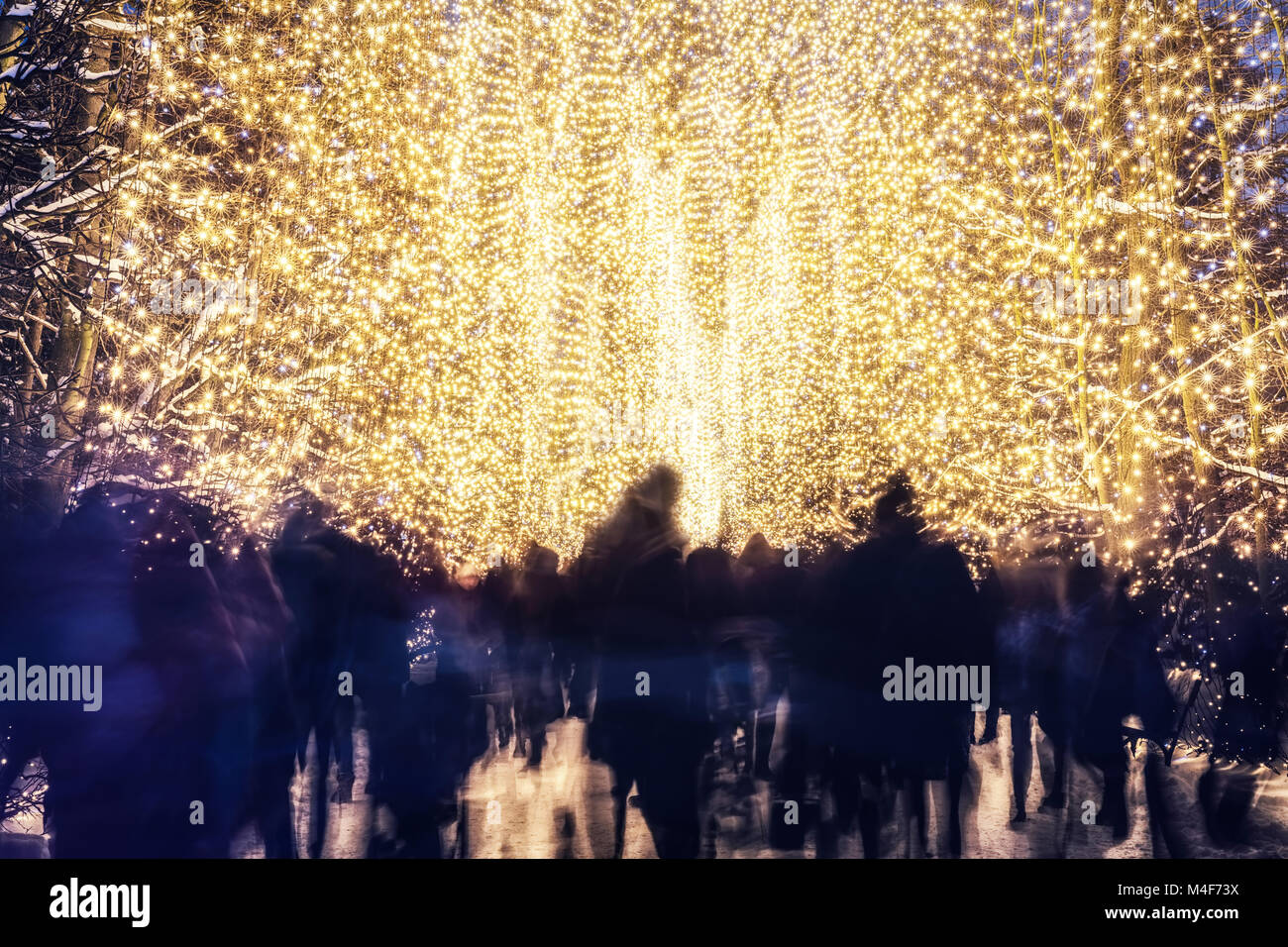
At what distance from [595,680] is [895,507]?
1120mm

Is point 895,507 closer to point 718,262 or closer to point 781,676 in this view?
point 781,676

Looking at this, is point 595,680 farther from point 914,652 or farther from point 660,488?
point 914,652

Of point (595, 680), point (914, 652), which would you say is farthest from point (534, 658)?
point (914, 652)

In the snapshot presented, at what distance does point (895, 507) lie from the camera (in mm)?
2584

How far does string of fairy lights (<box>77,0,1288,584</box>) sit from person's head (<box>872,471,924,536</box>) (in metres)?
0.07

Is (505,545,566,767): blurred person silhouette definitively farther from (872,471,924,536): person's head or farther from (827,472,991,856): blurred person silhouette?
(872,471,924,536): person's head

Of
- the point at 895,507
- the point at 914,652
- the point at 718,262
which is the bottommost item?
the point at 914,652

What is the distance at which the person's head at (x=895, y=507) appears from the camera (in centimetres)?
258

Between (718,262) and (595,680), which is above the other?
(718,262)

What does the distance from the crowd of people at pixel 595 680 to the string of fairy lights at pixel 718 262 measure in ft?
0.60

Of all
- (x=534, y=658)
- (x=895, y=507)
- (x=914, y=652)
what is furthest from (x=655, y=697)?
(x=895, y=507)

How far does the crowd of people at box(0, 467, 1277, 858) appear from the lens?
8.34 ft

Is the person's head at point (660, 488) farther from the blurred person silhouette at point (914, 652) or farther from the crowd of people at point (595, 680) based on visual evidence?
the blurred person silhouette at point (914, 652)

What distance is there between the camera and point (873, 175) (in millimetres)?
2584
